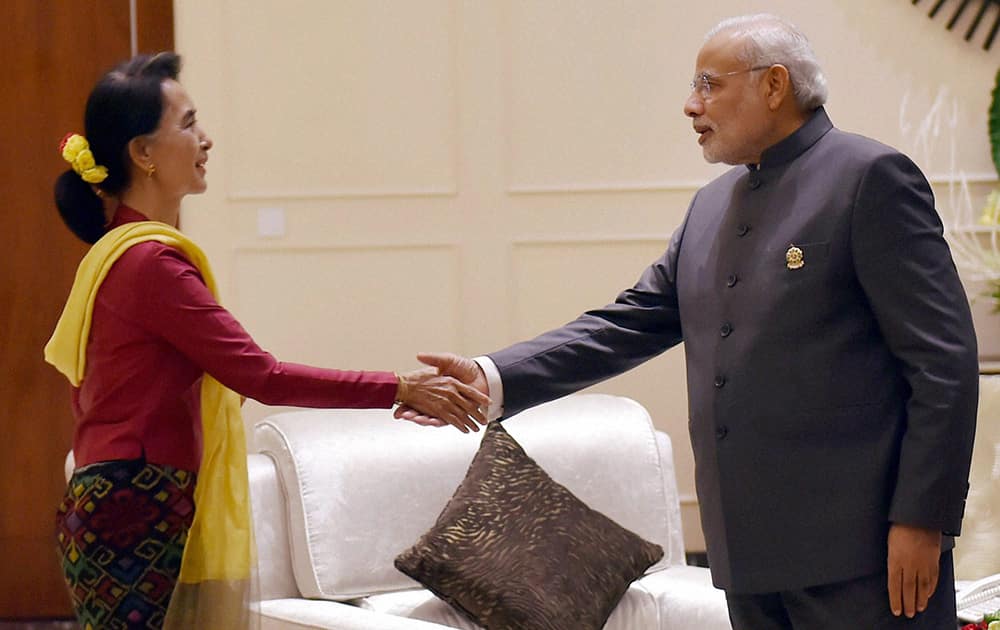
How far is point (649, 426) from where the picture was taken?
11.3 ft

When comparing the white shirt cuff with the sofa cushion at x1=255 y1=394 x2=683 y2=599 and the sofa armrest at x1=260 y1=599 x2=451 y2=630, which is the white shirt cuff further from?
the sofa cushion at x1=255 y1=394 x2=683 y2=599

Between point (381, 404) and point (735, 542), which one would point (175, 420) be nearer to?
point (381, 404)

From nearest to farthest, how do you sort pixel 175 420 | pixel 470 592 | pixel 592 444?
pixel 175 420 → pixel 470 592 → pixel 592 444

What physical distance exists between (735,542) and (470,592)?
3.54ft

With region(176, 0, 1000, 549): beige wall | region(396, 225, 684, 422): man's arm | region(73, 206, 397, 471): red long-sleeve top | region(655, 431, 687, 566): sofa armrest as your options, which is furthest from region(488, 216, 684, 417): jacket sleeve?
region(176, 0, 1000, 549): beige wall

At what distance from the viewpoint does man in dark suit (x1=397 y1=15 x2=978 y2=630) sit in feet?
6.05

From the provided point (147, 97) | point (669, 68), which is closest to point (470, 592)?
point (147, 97)

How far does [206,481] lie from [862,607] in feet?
3.51

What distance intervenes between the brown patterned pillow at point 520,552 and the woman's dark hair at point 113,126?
1.04m

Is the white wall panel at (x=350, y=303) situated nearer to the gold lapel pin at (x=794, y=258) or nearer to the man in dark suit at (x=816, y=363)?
the man in dark suit at (x=816, y=363)

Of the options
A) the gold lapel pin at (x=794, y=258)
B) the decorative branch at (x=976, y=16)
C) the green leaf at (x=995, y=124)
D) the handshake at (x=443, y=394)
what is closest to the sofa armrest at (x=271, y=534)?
the handshake at (x=443, y=394)

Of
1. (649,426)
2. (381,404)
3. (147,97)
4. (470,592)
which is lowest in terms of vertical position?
(470,592)

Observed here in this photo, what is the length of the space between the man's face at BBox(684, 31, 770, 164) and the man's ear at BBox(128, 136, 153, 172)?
36.4 inches

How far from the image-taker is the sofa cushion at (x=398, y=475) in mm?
3055
